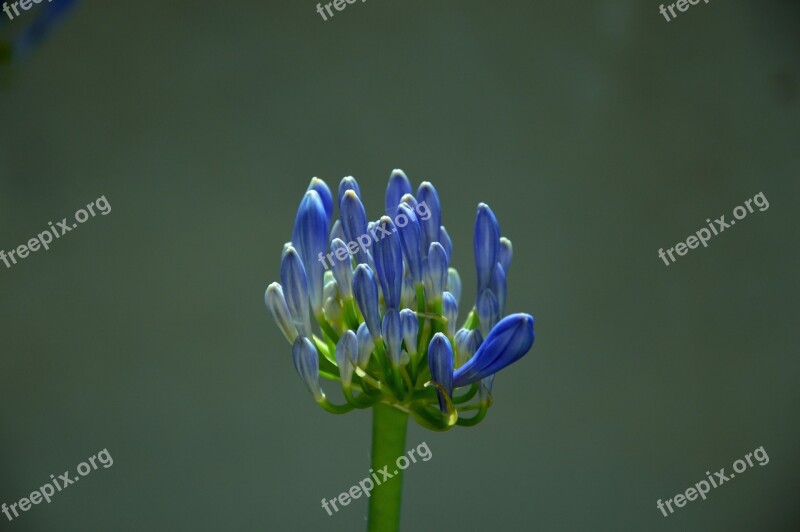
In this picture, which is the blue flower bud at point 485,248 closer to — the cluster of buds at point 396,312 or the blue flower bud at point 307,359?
the cluster of buds at point 396,312

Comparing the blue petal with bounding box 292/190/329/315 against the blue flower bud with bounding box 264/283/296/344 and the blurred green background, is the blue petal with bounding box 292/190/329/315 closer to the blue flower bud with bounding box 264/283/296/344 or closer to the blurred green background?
the blue flower bud with bounding box 264/283/296/344

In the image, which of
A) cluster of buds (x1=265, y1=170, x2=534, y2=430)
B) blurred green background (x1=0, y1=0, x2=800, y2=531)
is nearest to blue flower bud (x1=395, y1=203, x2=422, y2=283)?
cluster of buds (x1=265, y1=170, x2=534, y2=430)

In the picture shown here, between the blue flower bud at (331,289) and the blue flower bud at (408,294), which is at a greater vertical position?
the blue flower bud at (331,289)

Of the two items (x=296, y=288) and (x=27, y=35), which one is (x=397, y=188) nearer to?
(x=296, y=288)

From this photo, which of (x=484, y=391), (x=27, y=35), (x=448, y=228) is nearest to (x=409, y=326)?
(x=484, y=391)

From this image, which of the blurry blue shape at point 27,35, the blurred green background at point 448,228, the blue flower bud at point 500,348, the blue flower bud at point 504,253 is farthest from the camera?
the blurred green background at point 448,228

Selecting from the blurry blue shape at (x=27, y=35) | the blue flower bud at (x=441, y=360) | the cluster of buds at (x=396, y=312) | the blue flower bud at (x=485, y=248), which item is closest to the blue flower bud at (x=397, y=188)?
the cluster of buds at (x=396, y=312)
